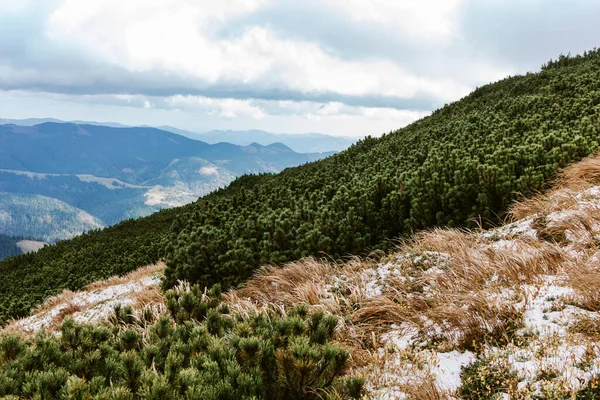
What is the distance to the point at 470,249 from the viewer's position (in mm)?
5684

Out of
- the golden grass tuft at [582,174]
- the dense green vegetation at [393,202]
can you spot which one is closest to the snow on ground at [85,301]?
the dense green vegetation at [393,202]

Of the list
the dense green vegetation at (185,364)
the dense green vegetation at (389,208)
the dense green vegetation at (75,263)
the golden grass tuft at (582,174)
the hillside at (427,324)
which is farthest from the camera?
the dense green vegetation at (75,263)

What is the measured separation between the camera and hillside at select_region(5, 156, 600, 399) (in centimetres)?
285

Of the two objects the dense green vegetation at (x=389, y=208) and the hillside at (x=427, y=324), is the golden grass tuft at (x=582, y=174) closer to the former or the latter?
the hillside at (x=427, y=324)

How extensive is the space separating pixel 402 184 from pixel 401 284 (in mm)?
3530

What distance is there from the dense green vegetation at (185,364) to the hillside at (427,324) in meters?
0.01

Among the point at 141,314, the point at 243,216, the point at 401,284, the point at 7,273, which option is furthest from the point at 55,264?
the point at 401,284

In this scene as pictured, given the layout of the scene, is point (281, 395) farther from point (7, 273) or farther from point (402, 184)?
point (7, 273)

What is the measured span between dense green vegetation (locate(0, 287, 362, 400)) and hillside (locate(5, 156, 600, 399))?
0.01 meters

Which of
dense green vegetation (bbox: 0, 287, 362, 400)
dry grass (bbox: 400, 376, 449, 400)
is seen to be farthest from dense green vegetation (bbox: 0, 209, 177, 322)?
dry grass (bbox: 400, 376, 449, 400)

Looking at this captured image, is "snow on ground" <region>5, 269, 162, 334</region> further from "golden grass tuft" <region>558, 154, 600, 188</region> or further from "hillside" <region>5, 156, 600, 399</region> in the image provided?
"golden grass tuft" <region>558, 154, 600, 188</region>

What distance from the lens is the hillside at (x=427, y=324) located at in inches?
112

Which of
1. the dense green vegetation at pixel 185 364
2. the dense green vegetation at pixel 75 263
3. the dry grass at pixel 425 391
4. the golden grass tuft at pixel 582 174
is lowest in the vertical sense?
the dense green vegetation at pixel 75 263

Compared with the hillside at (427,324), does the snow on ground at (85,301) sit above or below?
below
